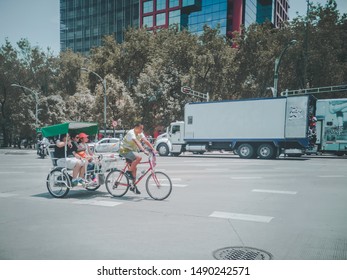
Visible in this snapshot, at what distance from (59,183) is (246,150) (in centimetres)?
1559

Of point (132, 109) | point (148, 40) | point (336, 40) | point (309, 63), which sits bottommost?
point (132, 109)

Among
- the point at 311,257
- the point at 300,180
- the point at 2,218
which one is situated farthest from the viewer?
the point at 300,180

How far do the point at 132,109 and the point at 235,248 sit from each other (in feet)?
101

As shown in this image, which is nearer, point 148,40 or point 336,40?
point 336,40

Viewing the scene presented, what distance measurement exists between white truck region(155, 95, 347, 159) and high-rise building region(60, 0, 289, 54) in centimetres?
2157

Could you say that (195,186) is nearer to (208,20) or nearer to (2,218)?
(2,218)

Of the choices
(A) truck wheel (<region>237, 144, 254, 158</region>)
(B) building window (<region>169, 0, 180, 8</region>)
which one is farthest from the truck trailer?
(B) building window (<region>169, 0, 180, 8</region>)

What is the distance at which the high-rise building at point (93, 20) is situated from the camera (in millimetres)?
75250

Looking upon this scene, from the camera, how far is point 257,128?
20.5 metres

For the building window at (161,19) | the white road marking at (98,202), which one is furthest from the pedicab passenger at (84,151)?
the building window at (161,19)

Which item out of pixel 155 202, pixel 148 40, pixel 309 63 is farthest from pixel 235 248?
pixel 148 40

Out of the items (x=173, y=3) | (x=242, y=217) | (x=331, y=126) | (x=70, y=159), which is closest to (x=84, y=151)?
(x=70, y=159)

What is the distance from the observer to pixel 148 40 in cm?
3878

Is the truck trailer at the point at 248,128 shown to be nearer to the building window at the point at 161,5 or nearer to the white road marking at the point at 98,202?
the white road marking at the point at 98,202
